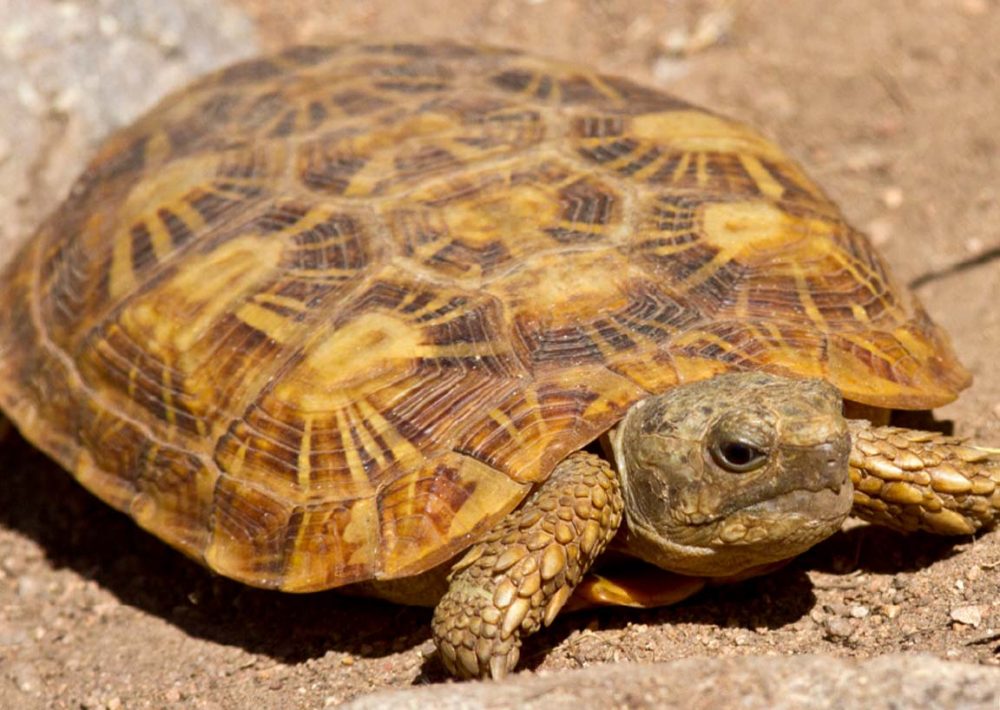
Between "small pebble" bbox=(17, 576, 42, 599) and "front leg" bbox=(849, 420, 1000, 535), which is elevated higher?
"front leg" bbox=(849, 420, 1000, 535)

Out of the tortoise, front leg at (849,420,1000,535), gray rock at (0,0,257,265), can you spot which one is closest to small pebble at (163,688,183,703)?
the tortoise

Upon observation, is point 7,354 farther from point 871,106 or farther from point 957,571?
point 871,106

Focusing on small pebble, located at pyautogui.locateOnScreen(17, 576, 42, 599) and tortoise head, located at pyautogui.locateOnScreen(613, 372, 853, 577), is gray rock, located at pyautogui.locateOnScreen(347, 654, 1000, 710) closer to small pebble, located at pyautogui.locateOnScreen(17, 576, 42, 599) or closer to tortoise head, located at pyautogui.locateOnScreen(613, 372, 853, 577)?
tortoise head, located at pyautogui.locateOnScreen(613, 372, 853, 577)

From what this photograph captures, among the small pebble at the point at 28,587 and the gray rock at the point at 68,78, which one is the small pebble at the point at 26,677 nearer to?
the small pebble at the point at 28,587

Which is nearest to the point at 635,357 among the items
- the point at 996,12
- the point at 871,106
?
the point at 871,106

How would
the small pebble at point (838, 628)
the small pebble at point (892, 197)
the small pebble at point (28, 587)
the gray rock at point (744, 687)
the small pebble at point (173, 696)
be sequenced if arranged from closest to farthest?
the gray rock at point (744, 687), the small pebble at point (838, 628), the small pebble at point (173, 696), the small pebble at point (28, 587), the small pebble at point (892, 197)

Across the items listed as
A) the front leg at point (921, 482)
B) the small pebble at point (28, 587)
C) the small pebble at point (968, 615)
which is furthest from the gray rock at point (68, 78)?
the small pebble at point (968, 615)

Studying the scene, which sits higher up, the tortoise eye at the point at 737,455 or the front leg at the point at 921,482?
the tortoise eye at the point at 737,455
